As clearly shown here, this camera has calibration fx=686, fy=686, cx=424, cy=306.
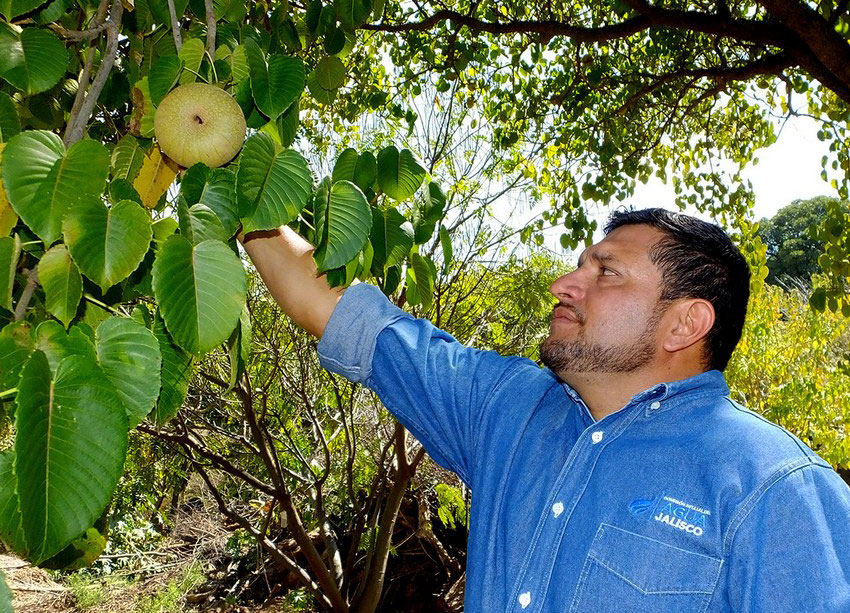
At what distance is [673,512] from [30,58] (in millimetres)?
1312

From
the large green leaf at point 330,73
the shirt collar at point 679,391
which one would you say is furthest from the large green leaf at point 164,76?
the shirt collar at point 679,391

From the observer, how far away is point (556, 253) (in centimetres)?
536

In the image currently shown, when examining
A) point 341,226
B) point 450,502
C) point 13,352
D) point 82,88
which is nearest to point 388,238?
point 341,226

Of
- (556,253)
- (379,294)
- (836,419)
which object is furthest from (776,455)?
(836,419)

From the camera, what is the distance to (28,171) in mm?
769

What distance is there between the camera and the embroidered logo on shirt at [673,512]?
124cm

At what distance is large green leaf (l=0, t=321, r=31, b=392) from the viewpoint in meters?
0.69

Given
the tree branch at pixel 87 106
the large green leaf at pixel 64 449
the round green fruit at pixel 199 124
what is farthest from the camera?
the round green fruit at pixel 199 124

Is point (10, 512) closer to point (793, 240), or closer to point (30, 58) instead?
point (30, 58)

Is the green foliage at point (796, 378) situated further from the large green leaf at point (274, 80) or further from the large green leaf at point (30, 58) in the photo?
the large green leaf at point (30, 58)

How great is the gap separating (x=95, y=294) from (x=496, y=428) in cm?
93

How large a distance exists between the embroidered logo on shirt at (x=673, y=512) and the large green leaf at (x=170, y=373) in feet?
2.83

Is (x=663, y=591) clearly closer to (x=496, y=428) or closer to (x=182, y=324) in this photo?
(x=496, y=428)

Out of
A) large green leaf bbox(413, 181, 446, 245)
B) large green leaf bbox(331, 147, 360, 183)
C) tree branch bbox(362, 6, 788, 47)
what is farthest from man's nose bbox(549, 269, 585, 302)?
tree branch bbox(362, 6, 788, 47)
